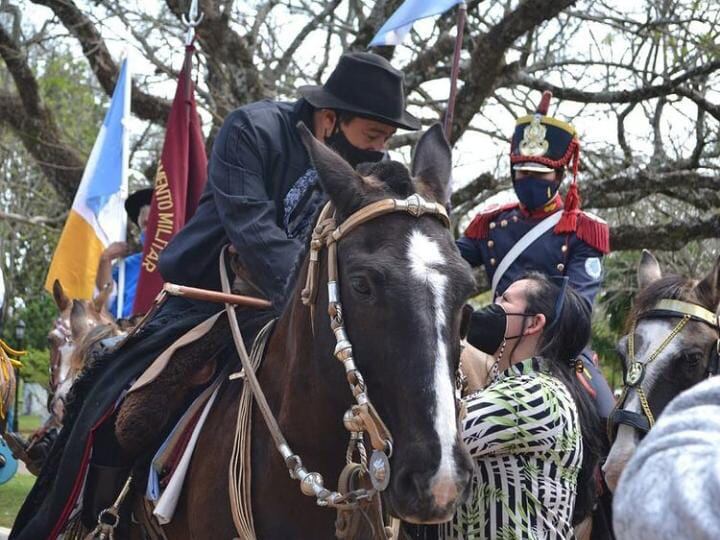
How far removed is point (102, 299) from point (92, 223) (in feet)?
4.32

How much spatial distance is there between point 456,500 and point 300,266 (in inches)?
47.6

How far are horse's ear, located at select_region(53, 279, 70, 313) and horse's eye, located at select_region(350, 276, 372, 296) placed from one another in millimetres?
7616

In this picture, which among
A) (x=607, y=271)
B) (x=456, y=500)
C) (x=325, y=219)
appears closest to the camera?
(x=456, y=500)

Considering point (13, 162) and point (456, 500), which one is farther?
point (13, 162)

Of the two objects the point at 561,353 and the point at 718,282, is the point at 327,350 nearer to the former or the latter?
the point at 561,353

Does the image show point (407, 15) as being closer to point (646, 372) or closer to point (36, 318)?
point (646, 372)

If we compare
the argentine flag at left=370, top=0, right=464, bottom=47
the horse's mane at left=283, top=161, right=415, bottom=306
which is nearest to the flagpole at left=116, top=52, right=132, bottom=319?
the argentine flag at left=370, top=0, right=464, bottom=47

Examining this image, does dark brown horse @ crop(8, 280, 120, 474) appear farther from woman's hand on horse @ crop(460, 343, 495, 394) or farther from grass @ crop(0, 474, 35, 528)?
woman's hand on horse @ crop(460, 343, 495, 394)

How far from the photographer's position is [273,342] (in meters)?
4.04

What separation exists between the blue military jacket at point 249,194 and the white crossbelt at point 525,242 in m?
1.58

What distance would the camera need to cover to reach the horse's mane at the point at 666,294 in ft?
17.6

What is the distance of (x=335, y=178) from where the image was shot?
353 centimetres

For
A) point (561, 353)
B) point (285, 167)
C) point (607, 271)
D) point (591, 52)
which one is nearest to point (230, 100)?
point (591, 52)

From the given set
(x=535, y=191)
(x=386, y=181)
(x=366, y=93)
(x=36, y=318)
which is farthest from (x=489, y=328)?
(x=36, y=318)
